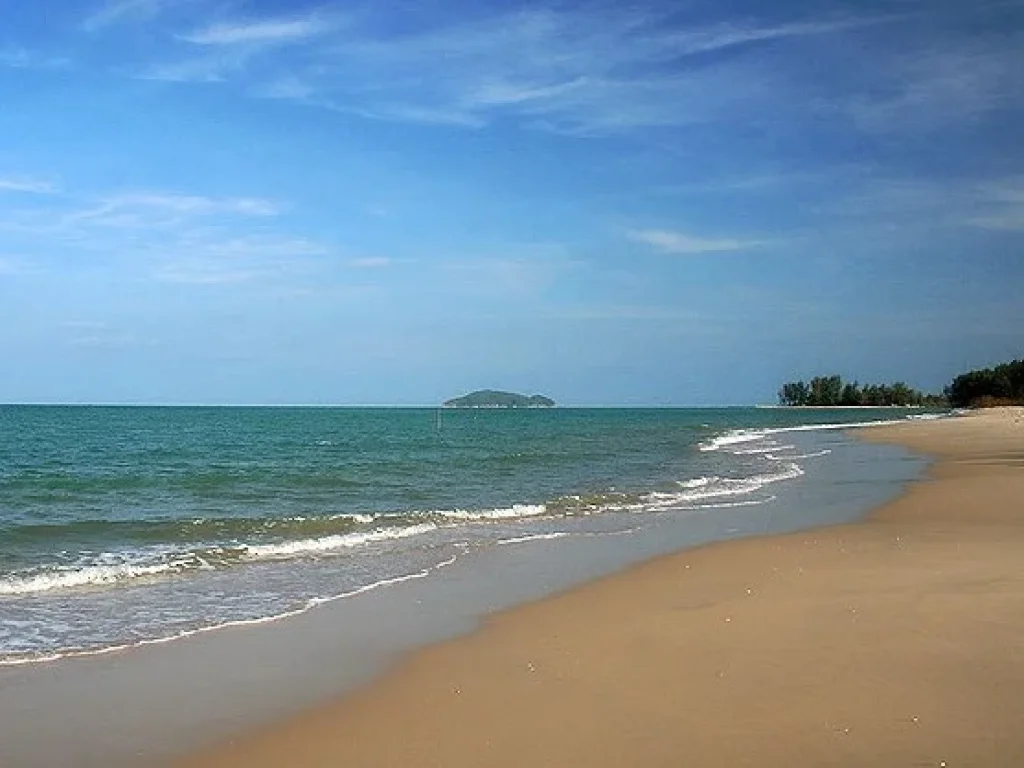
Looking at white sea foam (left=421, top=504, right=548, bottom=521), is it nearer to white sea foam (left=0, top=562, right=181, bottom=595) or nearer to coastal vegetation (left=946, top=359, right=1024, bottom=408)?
white sea foam (left=0, top=562, right=181, bottom=595)

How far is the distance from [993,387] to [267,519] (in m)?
134

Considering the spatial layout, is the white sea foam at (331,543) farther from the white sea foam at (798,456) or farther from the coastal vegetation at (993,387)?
the coastal vegetation at (993,387)

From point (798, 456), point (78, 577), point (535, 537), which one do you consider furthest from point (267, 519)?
point (798, 456)

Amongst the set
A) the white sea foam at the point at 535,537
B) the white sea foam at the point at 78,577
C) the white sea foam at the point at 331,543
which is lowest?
the white sea foam at the point at 535,537

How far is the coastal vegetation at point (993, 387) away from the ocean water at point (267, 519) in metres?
99.5

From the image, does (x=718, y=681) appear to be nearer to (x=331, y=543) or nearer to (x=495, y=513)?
(x=331, y=543)

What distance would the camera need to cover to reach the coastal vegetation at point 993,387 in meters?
126

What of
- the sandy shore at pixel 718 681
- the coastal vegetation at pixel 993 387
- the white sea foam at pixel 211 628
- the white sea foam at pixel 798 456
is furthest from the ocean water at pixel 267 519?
the coastal vegetation at pixel 993 387

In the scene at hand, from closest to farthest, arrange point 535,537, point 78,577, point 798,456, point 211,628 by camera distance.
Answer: point 211,628 → point 78,577 → point 535,537 → point 798,456

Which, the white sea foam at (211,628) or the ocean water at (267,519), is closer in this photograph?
the white sea foam at (211,628)

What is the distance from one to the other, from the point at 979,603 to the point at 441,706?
18.7ft

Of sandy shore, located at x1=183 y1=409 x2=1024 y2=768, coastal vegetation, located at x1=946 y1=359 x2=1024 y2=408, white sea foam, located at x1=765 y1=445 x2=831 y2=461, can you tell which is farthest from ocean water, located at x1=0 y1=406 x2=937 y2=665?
coastal vegetation, located at x1=946 y1=359 x2=1024 y2=408

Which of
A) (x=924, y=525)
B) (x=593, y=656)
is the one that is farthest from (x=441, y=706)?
(x=924, y=525)

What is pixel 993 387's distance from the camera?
13388cm
